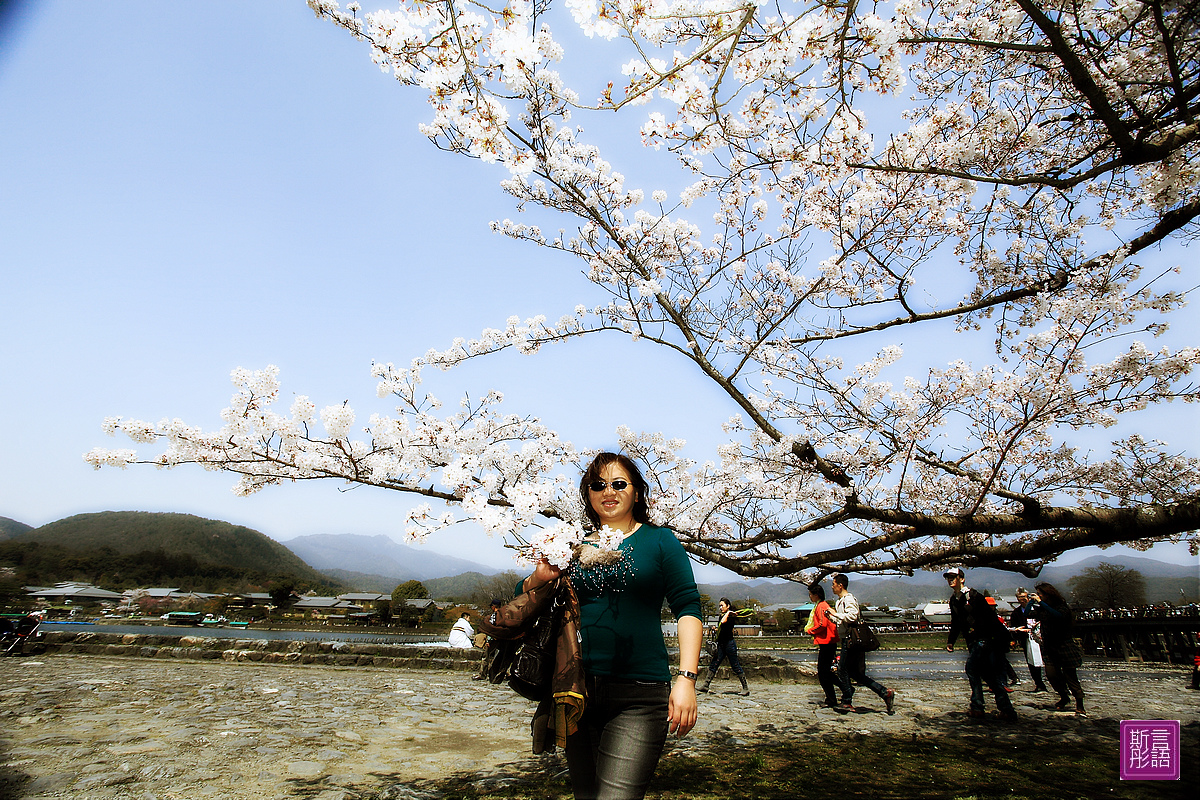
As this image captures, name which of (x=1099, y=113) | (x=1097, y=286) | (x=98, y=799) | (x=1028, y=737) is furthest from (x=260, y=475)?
(x=1028, y=737)

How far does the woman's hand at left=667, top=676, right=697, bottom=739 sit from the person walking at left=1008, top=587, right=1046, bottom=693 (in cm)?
717

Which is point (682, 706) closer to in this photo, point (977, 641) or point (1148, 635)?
point (977, 641)

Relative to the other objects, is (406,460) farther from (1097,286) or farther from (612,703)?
(1097,286)

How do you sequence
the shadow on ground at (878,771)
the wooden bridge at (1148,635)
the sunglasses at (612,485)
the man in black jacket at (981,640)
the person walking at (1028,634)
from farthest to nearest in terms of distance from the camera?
1. the wooden bridge at (1148,635)
2. the person walking at (1028,634)
3. the man in black jacket at (981,640)
4. the shadow on ground at (878,771)
5. the sunglasses at (612,485)

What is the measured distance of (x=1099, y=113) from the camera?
2.64 metres

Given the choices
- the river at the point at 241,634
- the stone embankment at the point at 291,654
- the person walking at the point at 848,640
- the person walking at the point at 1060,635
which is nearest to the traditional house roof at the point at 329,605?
the river at the point at 241,634

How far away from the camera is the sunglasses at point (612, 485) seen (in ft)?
6.85

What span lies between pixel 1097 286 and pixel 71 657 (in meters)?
15.2

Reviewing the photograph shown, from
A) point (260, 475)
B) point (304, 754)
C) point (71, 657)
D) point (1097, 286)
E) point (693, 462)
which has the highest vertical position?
point (1097, 286)

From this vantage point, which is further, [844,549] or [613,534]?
[844,549]

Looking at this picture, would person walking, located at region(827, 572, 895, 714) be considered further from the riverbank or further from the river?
the river

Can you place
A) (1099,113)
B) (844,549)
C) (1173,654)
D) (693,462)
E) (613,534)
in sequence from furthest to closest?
(1173,654) < (693,462) < (844,549) < (1099,113) < (613,534)

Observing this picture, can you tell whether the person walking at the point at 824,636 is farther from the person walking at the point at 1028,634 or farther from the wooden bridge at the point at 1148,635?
the wooden bridge at the point at 1148,635

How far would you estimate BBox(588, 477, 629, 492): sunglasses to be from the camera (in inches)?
82.2
